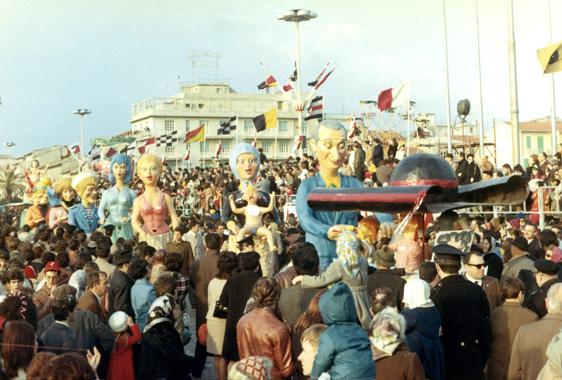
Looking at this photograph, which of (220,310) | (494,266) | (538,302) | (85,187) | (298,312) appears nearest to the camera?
(298,312)

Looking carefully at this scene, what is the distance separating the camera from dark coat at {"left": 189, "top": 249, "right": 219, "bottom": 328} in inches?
410

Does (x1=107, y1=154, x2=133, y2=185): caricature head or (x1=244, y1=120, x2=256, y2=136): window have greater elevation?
(x1=244, y1=120, x2=256, y2=136): window

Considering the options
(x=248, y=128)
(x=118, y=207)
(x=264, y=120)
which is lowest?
(x=118, y=207)

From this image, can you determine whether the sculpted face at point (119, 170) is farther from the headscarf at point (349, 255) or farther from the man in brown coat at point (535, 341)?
the man in brown coat at point (535, 341)

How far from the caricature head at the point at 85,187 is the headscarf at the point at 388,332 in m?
11.3

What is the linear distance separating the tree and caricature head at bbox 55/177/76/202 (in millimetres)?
34683

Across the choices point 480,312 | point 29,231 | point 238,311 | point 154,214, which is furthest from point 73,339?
point 29,231

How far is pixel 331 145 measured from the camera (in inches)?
411

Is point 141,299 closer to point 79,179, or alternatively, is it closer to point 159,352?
point 159,352

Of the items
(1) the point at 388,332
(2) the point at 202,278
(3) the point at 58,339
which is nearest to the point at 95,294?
(3) the point at 58,339

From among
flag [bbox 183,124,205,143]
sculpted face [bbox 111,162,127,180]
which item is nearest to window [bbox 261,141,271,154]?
flag [bbox 183,124,205,143]

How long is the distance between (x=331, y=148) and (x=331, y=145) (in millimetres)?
37

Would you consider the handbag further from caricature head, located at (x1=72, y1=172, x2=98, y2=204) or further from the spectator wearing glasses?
caricature head, located at (x1=72, y1=172, x2=98, y2=204)

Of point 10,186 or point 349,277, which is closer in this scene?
point 349,277
